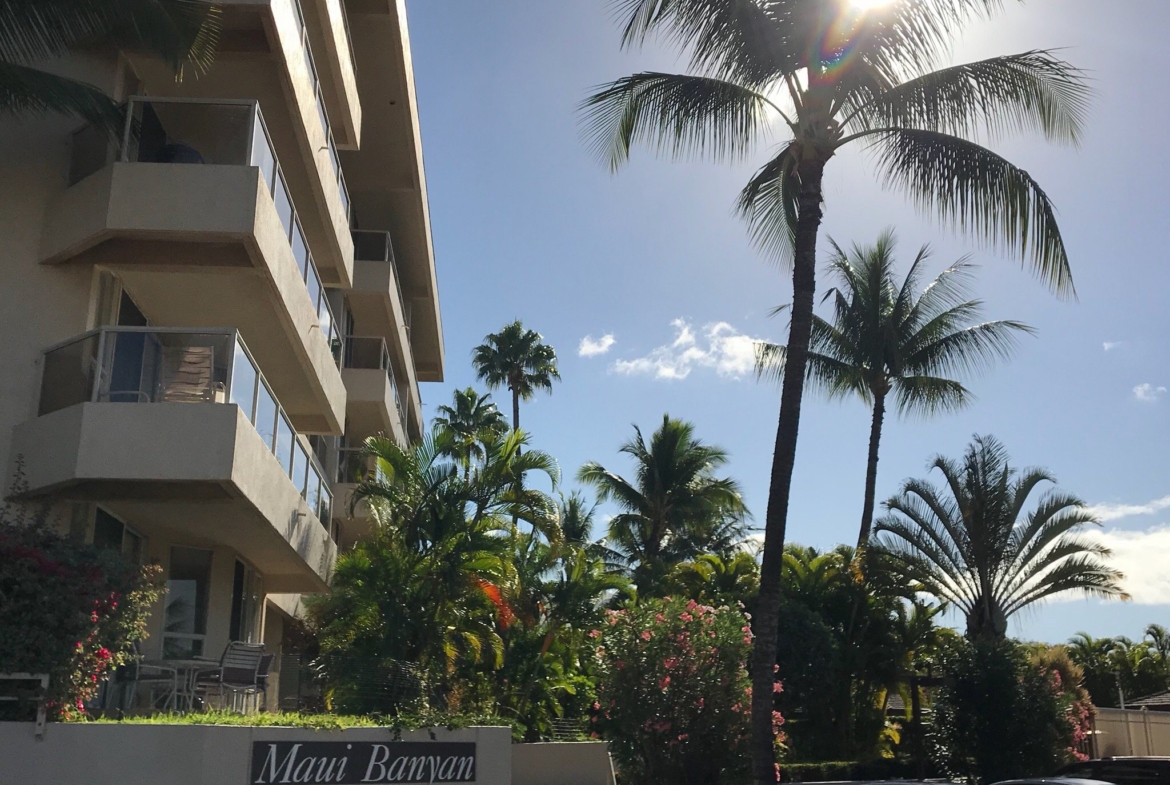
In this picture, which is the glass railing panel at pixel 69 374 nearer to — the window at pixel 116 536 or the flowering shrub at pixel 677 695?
the window at pixel 116 536

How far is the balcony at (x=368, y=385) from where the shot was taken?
23.3 meters

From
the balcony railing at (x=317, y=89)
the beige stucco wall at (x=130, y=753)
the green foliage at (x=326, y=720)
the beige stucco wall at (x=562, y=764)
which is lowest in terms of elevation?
the beige stucco wall at (x=562, y=764)

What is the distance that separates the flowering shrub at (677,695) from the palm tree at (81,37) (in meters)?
9.74

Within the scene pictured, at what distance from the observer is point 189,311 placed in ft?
48.1

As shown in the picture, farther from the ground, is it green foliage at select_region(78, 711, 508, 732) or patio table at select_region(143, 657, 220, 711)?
patio table at select_region(143, 657, 220, 711)

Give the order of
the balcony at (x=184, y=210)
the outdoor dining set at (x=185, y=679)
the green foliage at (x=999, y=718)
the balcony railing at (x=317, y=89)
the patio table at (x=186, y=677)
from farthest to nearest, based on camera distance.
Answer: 1. the green foliage at (x=999, y=718)
2. the balcony railing at (x=317, y=89)
3. the patio table at (x=186, y=677)
4. the outdoor dining set at (x=185, y=679)
5. the balcony at (x=184, y=210)

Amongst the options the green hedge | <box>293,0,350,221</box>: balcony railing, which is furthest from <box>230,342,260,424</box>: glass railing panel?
the green hedge

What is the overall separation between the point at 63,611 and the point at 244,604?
27.7 ft

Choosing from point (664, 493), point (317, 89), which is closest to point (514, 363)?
point (664, 493)

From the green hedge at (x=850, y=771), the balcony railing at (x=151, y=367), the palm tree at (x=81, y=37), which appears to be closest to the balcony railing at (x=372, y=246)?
the palm tree at (x=81, y=37)

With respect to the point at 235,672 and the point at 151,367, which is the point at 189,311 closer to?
the point at 151,367

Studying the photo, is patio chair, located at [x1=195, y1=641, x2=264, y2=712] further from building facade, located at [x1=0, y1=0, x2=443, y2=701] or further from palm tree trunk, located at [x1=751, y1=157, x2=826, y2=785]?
palm tree trunk, located at [x1=751, y1=157, x2=826, y2=785]

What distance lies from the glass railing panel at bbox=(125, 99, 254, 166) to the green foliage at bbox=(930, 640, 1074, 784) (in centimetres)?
1645

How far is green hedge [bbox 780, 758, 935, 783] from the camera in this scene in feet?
71.9
